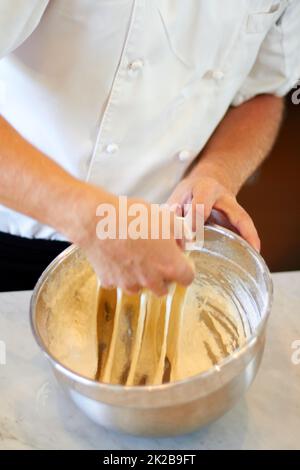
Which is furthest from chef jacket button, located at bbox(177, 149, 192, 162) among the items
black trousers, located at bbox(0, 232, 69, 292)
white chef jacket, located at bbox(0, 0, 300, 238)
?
black trousers, located at bbox(0, 232, 69, 292)

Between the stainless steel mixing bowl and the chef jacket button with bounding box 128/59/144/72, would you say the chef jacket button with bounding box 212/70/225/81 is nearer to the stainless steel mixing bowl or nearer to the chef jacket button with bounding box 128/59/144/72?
the chef jacket button with bounding box 128/59/144/72

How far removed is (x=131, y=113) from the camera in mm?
1000

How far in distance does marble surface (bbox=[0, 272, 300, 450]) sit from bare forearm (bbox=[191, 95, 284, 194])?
0.29 m

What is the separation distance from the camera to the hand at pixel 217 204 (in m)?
0.95

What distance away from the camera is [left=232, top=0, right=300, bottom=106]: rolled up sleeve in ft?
3.66

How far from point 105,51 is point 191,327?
1.40 feet

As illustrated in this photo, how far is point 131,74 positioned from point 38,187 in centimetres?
30

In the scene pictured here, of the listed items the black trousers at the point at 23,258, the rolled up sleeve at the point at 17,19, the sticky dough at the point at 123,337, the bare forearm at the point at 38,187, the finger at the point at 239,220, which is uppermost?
the rolled up sleeve at the point at 17,19

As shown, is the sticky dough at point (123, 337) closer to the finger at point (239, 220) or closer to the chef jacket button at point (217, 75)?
the finger at point (239, 220)

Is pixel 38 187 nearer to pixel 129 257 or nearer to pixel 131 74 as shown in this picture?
pixel 129 257

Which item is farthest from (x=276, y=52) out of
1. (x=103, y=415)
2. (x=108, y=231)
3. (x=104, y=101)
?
(x=103, y=415)

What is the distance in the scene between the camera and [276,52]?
1147 millimetres

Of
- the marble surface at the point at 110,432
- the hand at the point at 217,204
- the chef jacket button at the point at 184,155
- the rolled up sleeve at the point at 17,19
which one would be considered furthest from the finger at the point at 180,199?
the rolled up sleeve at the point at 17,19
